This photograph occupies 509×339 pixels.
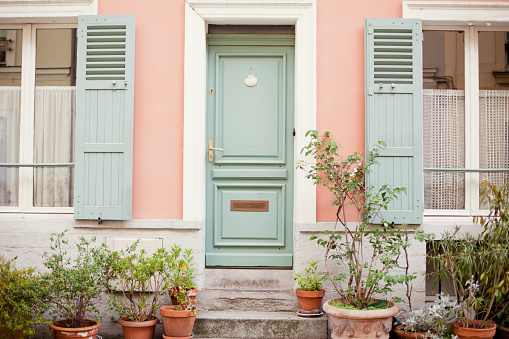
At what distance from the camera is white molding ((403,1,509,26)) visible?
5559mm

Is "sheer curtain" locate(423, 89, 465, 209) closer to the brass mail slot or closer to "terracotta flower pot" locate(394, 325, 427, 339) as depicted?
"terracotta flower pot" locate(394, 325, 427, 339)

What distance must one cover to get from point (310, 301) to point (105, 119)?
2.44 m

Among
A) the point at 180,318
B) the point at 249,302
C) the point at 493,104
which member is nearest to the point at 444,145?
the point at 493,104

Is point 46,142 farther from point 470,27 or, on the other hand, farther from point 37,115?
point 470,27

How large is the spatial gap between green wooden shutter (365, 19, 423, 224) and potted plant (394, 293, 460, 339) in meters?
0.83

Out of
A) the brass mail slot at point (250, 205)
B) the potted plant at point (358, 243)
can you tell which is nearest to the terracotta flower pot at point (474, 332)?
the potted plant at point (358, 243)

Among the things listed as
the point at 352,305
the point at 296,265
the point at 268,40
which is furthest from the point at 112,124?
the point at 352,305

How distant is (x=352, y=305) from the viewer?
197 inches

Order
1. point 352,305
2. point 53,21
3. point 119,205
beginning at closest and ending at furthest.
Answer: point 352,305, point 119,205, point 53,21

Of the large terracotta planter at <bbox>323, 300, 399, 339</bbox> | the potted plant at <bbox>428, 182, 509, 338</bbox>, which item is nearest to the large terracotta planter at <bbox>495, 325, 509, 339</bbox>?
the potted plant at <bbox>428, 182, 509, 338</bbox>

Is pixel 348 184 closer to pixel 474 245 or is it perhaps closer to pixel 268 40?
pixel 474 245

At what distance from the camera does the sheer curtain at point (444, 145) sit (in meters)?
5.72

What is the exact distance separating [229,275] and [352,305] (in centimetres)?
127

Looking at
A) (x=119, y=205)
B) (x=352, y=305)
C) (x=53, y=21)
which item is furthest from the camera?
(x=53, y=21)
